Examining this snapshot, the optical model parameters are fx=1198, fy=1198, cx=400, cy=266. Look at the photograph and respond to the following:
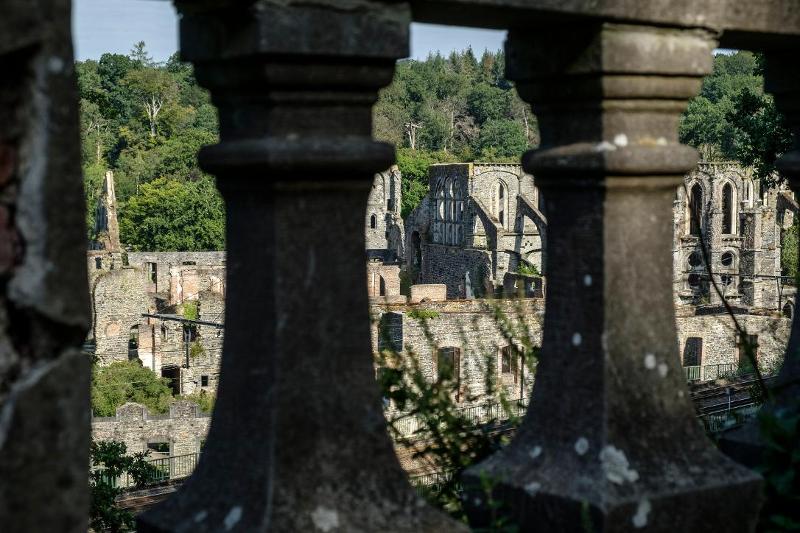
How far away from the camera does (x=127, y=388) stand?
25547 millimetres

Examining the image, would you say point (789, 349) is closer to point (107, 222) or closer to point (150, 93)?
point (107, 222)

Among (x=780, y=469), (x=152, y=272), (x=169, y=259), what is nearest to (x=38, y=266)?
(x=780, y=469)

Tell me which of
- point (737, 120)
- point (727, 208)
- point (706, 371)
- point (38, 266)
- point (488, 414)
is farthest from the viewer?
point (727, 208)

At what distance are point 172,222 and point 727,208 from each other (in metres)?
21.7

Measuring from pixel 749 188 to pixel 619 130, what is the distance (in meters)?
42.7

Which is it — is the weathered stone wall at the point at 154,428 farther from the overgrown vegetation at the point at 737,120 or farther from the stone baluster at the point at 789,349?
the stone baluster at the point at 789,349

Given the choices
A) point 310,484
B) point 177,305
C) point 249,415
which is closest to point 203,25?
point 249,415

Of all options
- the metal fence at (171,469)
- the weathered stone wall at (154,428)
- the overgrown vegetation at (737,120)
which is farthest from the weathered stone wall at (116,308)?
the overgrown vegetation at (737,120)

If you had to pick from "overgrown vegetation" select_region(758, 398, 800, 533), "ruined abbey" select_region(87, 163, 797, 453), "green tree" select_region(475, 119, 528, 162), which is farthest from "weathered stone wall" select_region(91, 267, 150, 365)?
"green tree" select_region(475, 119, 528, 162)

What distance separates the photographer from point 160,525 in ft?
7.50

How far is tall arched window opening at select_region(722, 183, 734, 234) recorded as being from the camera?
42062 millimetres

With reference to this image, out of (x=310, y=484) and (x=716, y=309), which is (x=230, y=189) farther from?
(x=716, y=309)

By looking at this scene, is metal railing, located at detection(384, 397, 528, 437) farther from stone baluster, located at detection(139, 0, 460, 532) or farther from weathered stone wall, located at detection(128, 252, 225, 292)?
weathered stone wall, located at detection(128, 252, 225, 292)

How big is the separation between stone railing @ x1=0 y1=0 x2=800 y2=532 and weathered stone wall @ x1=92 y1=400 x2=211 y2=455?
1926 cm
